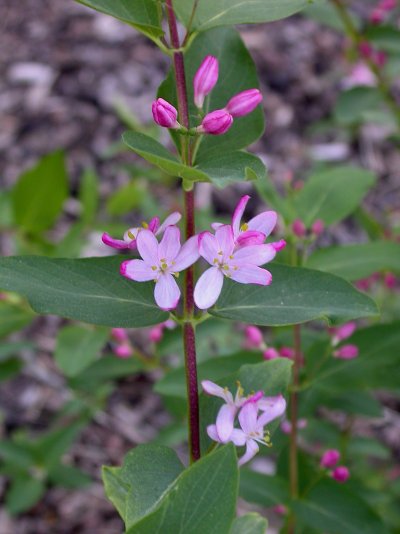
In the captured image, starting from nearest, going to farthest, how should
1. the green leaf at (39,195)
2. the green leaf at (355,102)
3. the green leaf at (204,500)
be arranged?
the green leaf at (204,500)
the green leaf at (39,195)
the green leaf at (355,102)

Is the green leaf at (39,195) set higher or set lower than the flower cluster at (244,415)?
lower

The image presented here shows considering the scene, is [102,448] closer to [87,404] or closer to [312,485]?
[87,404]

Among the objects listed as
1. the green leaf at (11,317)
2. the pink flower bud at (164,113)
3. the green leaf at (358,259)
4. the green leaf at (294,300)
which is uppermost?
the pink flower bud at (164,113)

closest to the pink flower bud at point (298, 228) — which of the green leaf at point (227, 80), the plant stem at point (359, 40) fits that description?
the green leaf at point (227, 80)

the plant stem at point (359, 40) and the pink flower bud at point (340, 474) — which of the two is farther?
the plant stem at point (359, 40)

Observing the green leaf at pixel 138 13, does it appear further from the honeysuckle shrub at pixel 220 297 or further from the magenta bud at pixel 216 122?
the magenta bud at pixel 216 122

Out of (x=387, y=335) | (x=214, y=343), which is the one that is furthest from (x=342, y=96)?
(x=387, y=335)

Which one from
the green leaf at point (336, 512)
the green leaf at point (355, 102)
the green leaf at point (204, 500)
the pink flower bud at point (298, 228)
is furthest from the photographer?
the green leaf at point (355, 102)

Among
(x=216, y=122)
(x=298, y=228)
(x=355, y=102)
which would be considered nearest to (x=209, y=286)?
(x=216, y=122)
